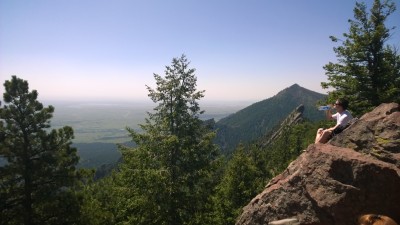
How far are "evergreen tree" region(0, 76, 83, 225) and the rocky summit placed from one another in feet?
38.4

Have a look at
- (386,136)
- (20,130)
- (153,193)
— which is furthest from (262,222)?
(20,130)

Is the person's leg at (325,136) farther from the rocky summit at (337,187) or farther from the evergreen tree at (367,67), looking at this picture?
the evergreen tree at (367,67)

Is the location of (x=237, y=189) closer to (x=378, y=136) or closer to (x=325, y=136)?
(x=325, y=136)

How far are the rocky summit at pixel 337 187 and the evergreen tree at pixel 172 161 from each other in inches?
302

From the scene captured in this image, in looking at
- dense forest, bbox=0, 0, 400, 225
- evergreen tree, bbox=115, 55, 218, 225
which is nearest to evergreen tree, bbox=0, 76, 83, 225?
dense forest, bbox=0, 0, 400, 225

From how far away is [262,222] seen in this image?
28.3ft

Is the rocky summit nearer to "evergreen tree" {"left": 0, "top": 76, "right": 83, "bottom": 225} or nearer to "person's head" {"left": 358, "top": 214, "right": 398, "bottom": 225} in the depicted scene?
"person's head" {"left": 358, "top": 214, "right": 398, "bottom": 225}

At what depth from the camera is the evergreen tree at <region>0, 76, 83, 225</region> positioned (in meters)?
15.7

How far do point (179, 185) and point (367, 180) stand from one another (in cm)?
1079

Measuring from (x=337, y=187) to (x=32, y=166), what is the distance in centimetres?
1528

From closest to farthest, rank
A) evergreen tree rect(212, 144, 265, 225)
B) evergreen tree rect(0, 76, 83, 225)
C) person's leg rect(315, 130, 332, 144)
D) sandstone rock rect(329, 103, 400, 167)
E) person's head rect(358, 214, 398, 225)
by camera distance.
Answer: person's head rect(358, 214, 398, 225)
sandstone rock rect(329, 103, 400, 167)
person's leg rect(315, 130, 332, 144)
evergreen tree rect(0, 76, 83, 225)
evergreen tree rect(212, 144, 265, 225)

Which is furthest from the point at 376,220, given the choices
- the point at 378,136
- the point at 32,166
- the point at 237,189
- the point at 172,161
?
the point at 237,189

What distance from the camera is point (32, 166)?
52.9ft

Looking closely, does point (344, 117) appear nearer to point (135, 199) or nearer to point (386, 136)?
point (386, 136)
